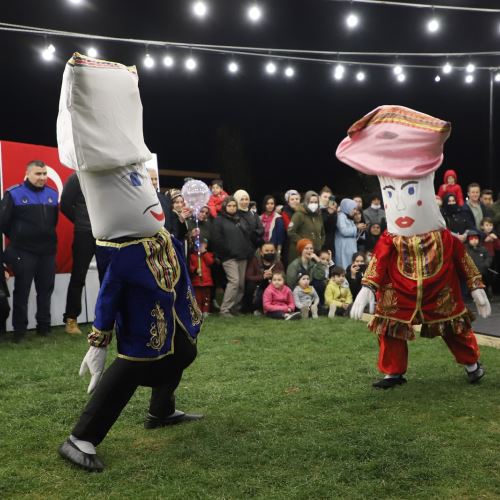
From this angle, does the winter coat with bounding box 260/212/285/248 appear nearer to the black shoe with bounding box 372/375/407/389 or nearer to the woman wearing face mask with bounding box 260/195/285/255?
the woman wearing face mask with bounding box 260/195/285/255

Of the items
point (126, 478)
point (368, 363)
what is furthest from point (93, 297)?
point (126, 478)

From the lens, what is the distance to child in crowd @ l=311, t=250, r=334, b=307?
7.86 metres

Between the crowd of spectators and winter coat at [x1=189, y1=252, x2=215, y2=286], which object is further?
winter coat at [x1=189, y1=252, x2=215, y2=286]

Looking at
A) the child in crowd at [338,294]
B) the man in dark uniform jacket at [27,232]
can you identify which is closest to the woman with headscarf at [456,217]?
the child in crowd at [338,294]

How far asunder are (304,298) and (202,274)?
52.8 inches

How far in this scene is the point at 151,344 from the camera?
3000mm

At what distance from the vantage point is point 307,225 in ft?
26.9

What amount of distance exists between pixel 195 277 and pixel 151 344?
4.44m

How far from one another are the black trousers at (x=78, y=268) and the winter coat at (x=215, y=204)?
6.79ft

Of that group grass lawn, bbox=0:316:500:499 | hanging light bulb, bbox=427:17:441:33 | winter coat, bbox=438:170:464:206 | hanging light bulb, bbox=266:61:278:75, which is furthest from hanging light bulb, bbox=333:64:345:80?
grass lawn, bbox=0:316:500:499

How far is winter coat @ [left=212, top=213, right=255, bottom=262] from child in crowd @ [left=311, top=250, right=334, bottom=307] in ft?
3.20

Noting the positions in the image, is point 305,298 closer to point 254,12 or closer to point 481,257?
point 481,257

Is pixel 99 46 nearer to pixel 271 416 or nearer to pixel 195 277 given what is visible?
pixel 195 277

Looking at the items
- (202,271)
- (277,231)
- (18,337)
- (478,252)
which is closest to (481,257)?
(478,252)
